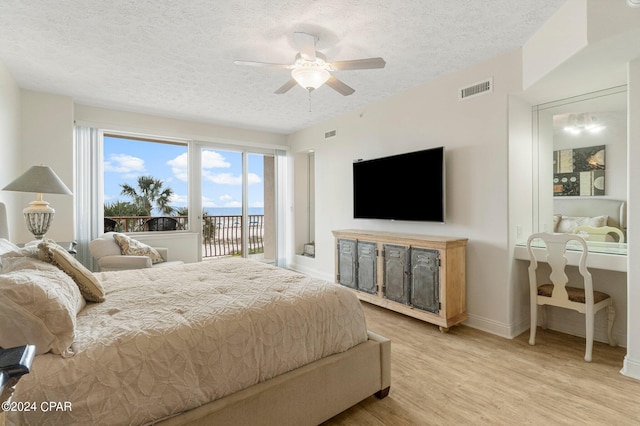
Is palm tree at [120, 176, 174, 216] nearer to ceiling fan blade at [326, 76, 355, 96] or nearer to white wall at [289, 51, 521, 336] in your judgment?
white wall at [289, 51, 521, 336]

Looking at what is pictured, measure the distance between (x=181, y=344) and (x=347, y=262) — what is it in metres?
3.00

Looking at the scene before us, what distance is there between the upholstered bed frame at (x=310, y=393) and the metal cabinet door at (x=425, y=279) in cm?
130

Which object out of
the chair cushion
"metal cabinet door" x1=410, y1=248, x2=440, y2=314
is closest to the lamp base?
the chair cushion

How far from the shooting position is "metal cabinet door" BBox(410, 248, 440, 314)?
10.2 ft

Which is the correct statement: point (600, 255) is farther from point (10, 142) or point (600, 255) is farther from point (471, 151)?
point (10, 142)

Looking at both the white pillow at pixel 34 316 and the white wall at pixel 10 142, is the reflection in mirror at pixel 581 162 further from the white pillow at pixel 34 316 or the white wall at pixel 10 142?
the white wall at pixel 10 142

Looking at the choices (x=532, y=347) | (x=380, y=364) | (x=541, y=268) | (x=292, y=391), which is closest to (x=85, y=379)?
(x=292, y=391)

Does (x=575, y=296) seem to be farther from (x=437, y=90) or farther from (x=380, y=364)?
(x=437, y=90)

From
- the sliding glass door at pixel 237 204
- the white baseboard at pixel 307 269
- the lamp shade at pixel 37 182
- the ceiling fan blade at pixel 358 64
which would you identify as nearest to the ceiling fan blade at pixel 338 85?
the ceiling fan blade at pixel 358 64

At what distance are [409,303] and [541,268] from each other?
1.41 m

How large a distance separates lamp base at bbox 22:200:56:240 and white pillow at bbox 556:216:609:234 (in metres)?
5.17

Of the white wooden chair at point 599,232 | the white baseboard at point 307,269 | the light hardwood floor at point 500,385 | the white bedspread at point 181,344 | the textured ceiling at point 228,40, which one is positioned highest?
the textured ceiling at point 228,40

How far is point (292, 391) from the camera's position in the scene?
5.27 feet

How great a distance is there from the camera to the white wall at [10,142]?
3.07m
